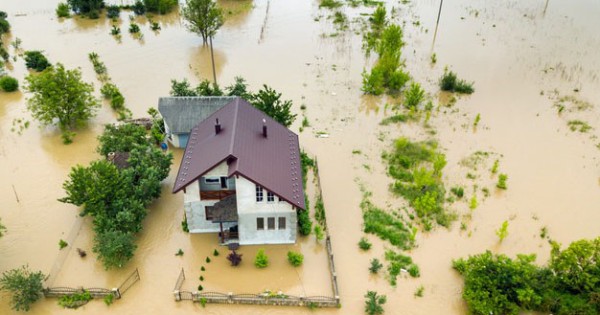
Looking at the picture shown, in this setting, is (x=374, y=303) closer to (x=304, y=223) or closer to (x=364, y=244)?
(x=364, y=244)

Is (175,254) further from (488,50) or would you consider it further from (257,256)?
(488,50)

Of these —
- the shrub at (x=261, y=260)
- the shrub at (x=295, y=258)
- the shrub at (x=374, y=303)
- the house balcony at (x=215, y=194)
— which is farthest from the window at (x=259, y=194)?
the shrub at (x=374, y=303)

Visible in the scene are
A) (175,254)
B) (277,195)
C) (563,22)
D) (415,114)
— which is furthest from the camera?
(563,22)

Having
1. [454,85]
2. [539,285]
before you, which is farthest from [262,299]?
[454,85]

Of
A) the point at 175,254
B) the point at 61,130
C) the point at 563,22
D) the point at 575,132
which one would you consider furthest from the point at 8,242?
the point at 563,22

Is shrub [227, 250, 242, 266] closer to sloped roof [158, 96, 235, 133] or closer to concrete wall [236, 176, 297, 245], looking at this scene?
concrete wall [236, 176, 297, 245]

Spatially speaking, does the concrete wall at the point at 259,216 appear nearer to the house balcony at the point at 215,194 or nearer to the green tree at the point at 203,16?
the house balcony at the point at 215,194

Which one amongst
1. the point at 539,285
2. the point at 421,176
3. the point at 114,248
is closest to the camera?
the point at 539,285
